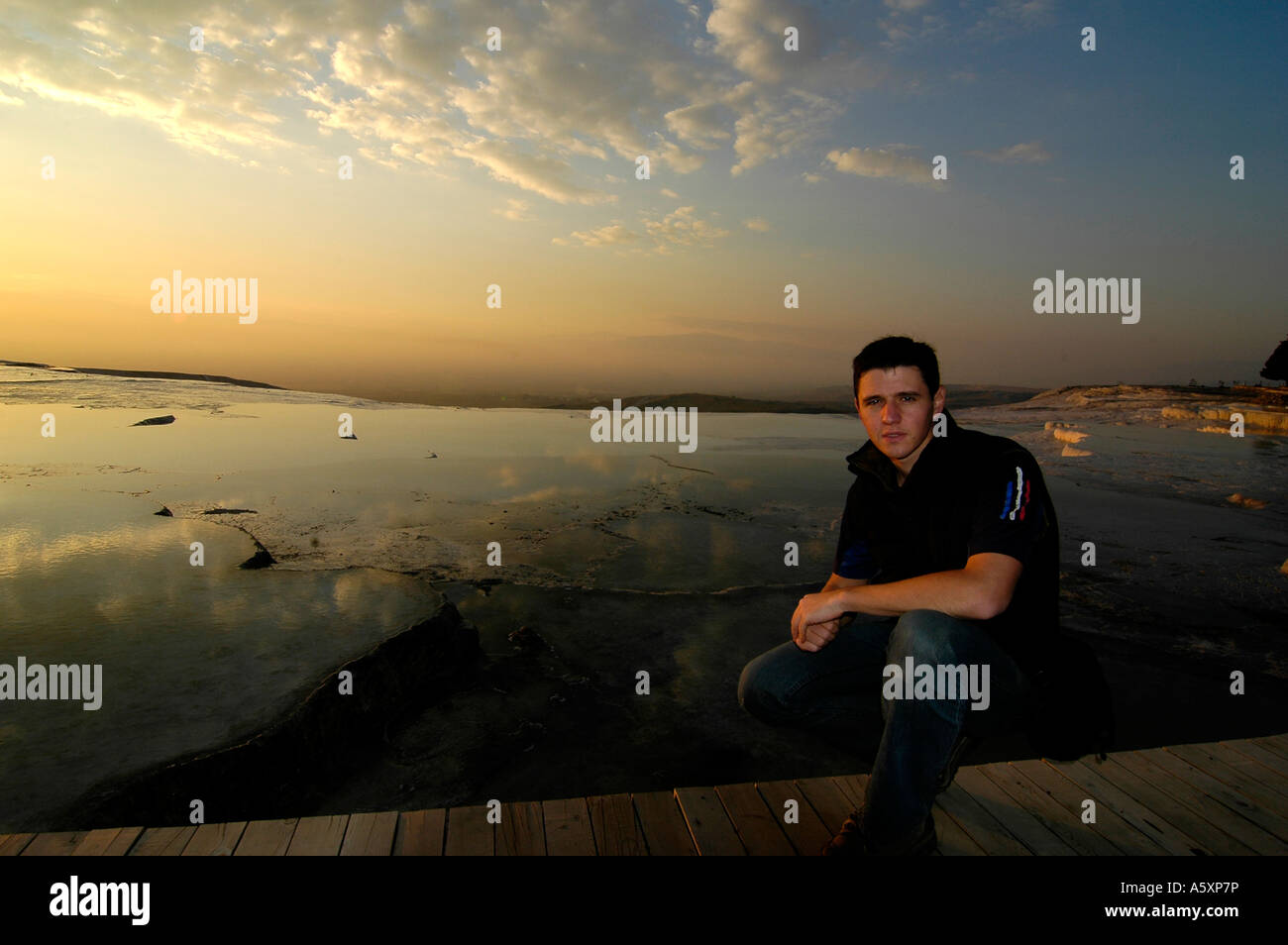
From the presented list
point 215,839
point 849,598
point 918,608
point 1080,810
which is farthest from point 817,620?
Answer: point 215,839

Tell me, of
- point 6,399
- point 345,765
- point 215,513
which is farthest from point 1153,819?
point 6,399

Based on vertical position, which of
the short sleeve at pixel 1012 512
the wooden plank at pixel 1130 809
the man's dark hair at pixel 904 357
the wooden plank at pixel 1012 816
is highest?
the man's dark hair at pixel 904 357

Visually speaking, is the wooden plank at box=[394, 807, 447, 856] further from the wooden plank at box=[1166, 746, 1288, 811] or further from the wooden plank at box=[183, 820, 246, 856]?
the wooden plank at box=[1166, 746, 1288, 811]

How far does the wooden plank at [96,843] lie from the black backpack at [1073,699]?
138 inches

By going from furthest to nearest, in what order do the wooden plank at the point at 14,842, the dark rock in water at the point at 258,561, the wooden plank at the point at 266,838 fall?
the dark rock in water at the point at 258,561 < the wooden plank at the point at 266,838 < the wooden plank at the point at 14,842

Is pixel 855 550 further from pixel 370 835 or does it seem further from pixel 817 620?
pixel 370 835

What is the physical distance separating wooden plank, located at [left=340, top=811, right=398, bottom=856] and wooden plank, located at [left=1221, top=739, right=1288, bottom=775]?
4185 millimetres

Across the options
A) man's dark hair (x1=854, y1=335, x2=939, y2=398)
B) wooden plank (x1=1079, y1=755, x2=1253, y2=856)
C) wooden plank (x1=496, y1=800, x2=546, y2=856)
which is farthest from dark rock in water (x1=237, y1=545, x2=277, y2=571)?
wooden plank (x1=1079, y1=755, x2=1253, y2=856)

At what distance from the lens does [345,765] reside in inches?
146

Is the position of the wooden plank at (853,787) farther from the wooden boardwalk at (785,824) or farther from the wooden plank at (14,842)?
the wooden plank at (14,842)

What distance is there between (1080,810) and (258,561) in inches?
257

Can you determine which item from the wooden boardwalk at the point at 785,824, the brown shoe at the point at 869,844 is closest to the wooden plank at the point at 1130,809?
the wooden boardwalk at the point at 785,824

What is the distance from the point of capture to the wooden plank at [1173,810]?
2574mm
